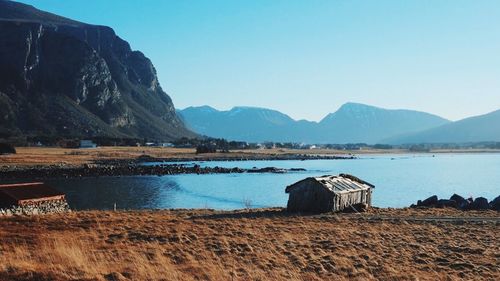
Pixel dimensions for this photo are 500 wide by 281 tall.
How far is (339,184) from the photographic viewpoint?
40.0m

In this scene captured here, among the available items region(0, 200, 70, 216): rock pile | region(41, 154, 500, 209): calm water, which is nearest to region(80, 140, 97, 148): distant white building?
region(41, 154, 500, 209): calm water

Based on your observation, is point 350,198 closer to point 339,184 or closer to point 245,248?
point 339,184

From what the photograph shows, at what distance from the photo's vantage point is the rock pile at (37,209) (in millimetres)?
30817

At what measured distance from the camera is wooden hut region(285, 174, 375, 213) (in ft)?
124

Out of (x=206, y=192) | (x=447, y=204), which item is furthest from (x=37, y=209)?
(x=206, y=192)

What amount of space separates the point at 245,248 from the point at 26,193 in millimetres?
19441

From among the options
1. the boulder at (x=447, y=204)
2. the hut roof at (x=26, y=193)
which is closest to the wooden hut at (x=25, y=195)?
the hut roof at (x=26, y=193)

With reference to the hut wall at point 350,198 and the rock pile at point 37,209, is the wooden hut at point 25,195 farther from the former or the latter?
the hut wall at point 350,198

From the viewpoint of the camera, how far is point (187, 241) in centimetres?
2288

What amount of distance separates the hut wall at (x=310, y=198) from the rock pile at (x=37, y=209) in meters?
16.9

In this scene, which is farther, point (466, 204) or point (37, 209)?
point (466, 204)

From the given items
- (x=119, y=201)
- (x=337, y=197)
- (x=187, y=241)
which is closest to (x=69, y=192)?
(x=119, y=201)

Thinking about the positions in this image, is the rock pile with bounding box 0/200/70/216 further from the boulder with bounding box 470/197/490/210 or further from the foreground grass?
the boulder with bounding box 470/197/490/210

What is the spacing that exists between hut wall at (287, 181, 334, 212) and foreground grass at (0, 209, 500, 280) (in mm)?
4557
